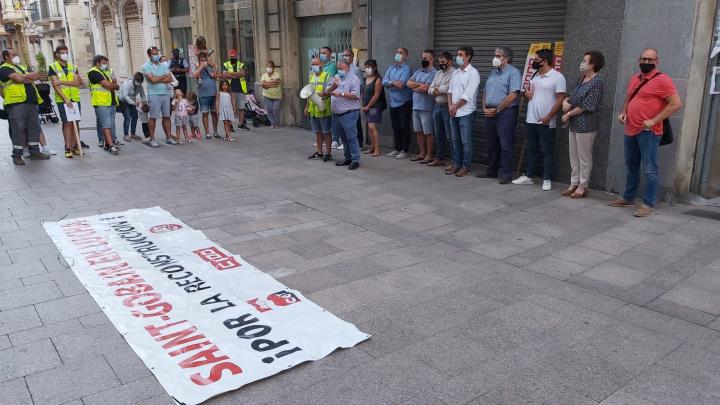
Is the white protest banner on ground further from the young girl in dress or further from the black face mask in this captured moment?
the young girl in dress

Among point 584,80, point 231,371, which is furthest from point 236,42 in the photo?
point 231,371

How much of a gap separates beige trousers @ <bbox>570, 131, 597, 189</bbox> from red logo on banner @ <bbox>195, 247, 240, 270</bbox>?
4533 mm

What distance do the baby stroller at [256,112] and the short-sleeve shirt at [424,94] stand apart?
5816mm

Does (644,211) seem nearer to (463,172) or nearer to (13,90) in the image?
(463,172)

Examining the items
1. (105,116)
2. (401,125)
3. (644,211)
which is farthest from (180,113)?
(644,211)

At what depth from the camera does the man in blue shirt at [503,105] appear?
25.6ft

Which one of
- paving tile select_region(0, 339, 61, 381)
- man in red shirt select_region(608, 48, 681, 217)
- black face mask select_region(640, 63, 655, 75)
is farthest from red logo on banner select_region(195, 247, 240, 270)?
black face mask select_region(640, 63, 655, 75)

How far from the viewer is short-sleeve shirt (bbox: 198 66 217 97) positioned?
11.9 meters

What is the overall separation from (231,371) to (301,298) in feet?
3.58

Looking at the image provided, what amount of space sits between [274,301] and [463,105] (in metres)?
4.97

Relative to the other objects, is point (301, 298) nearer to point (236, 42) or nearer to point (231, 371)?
point (231, 371)

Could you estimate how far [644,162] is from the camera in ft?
21.1

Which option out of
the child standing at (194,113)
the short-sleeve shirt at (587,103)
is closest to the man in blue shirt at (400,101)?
the short-sleeve shirt at (587,103)

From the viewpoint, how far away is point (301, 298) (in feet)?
14.4
